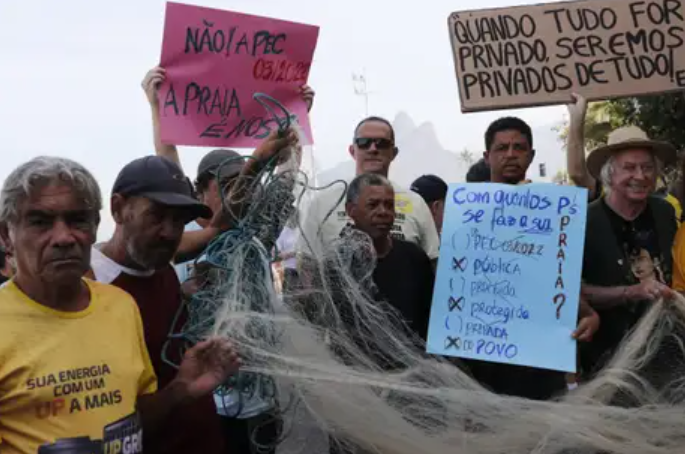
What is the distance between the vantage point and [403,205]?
14.6 feet

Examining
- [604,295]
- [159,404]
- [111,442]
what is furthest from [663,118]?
[111,442]

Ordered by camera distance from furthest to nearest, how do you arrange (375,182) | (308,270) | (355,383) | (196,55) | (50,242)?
(196,55) < (375,182) < (308,270) < (355,383) < (50,242)

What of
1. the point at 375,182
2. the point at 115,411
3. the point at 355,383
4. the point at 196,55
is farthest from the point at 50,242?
the point at 196,55

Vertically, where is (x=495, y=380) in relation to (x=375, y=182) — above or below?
below

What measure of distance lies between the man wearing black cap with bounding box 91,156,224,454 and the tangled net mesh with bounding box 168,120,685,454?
0.15 m

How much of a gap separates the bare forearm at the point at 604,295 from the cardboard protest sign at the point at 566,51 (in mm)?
1401

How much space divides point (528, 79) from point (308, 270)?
7.69 feet

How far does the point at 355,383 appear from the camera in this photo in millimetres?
2609

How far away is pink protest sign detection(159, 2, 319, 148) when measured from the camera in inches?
171

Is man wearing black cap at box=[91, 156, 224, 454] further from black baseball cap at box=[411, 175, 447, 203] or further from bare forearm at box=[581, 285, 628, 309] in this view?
black baseball cap at box=[411, 175, 447, 203]

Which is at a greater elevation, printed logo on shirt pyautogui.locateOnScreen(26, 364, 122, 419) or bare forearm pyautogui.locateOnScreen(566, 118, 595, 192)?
bare forearm pyautogui.locateOnScreen(566, 118, 595, 192)

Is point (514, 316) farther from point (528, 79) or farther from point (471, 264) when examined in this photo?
point (528, 79)

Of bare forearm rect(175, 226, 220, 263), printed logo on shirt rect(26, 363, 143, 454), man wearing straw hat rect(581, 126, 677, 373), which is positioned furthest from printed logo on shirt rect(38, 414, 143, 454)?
man wearing straw hat rect(581, 126, 677, 373)

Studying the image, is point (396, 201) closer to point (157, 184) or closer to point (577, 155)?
point (577, 155)
